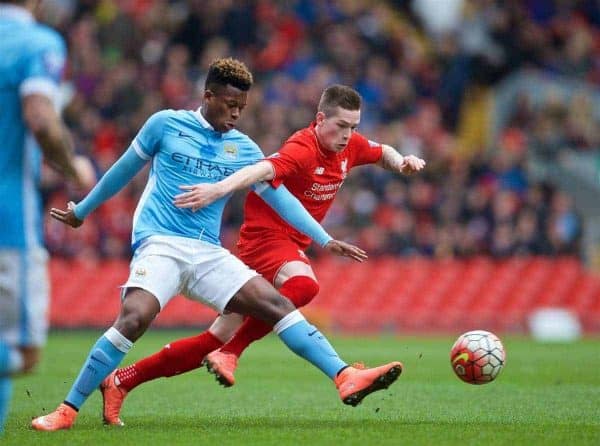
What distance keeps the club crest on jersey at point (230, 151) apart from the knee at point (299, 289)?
1.06 metres

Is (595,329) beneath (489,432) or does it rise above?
above

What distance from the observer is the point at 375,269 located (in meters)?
20.7

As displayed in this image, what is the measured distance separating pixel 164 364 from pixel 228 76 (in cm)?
208

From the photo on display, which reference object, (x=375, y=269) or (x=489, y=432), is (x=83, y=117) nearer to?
(x=375, y=269)

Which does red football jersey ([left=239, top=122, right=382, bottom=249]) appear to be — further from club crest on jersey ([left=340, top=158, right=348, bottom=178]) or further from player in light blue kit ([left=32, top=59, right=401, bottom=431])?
player in light blue kit ([left=32, top=59, right=401, bottom=431])

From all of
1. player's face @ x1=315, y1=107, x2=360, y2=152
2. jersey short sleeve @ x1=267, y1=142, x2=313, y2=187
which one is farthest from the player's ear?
jersey short sleeve @ x1=267, y1=142, x2=313, y2=187

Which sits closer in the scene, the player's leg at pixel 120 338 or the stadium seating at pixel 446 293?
the player's leg at pixel 120 338

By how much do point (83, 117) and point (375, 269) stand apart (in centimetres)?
589

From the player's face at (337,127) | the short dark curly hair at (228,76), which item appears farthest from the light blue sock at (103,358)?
the player's face at (337,127)

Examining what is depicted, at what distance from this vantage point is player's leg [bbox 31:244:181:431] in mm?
7324

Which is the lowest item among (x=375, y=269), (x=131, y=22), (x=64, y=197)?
(x=64, y=197)

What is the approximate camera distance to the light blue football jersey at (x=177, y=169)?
25.4ft

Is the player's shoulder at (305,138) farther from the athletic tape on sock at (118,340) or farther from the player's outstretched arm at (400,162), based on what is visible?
the athletic tape on sock at (118,340)

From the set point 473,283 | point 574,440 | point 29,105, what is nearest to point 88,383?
point 29,105
